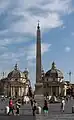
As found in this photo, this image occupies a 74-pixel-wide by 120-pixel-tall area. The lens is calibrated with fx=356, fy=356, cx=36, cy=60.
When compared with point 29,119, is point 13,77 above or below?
above

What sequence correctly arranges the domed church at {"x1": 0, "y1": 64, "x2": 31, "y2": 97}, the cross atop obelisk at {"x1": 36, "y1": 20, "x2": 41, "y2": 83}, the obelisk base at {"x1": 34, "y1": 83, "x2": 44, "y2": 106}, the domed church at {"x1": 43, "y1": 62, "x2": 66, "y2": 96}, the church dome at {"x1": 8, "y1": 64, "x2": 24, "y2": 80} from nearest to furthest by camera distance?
the cross atop obelisk at {"x1": 36, "y1": 20, "x2": 41, "y2": 83} → the obelisk base at {"x1": 34, "y1": 83, "x2": 44, "y2": 106} → the domed church at {"x1": 43, "y1": 62, "x2": 66, "y2": 96} → the domed church at {"x1": 0, "y1": 64, "x2": 31, "y2": 97} → the church dome at {"x1": 8, "y1": 64, "x2": 24, "y2": 80}

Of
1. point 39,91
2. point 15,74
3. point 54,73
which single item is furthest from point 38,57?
point 15,74

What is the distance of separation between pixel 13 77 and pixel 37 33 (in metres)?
119

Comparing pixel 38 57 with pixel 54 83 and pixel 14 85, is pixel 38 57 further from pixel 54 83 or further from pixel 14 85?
pixel 14 85

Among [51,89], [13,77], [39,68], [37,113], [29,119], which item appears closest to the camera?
[29,119]

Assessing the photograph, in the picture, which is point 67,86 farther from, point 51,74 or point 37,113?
point 37,113

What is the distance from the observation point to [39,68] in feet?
153

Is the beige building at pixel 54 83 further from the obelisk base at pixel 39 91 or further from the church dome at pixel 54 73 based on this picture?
the obelisk base at pixel 39 91

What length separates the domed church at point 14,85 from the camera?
159 m

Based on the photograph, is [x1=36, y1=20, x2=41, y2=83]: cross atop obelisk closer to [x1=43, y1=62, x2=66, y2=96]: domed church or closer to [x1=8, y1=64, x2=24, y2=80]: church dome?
[x1=43, y1=62, x2=66, y2=96]: domed church

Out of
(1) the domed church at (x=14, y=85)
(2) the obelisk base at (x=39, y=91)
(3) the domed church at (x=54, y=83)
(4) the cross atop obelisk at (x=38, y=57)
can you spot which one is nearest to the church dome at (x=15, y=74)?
(1) the domed church at (x=14, y=85)

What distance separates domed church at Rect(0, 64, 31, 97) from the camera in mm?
158800

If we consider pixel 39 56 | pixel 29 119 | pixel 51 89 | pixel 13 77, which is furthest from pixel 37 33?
pixel 13 77

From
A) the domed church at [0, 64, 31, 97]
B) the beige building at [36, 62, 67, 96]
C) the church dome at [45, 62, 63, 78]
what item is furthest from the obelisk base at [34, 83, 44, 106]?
the church dome at [45, 62, 63, 78]
